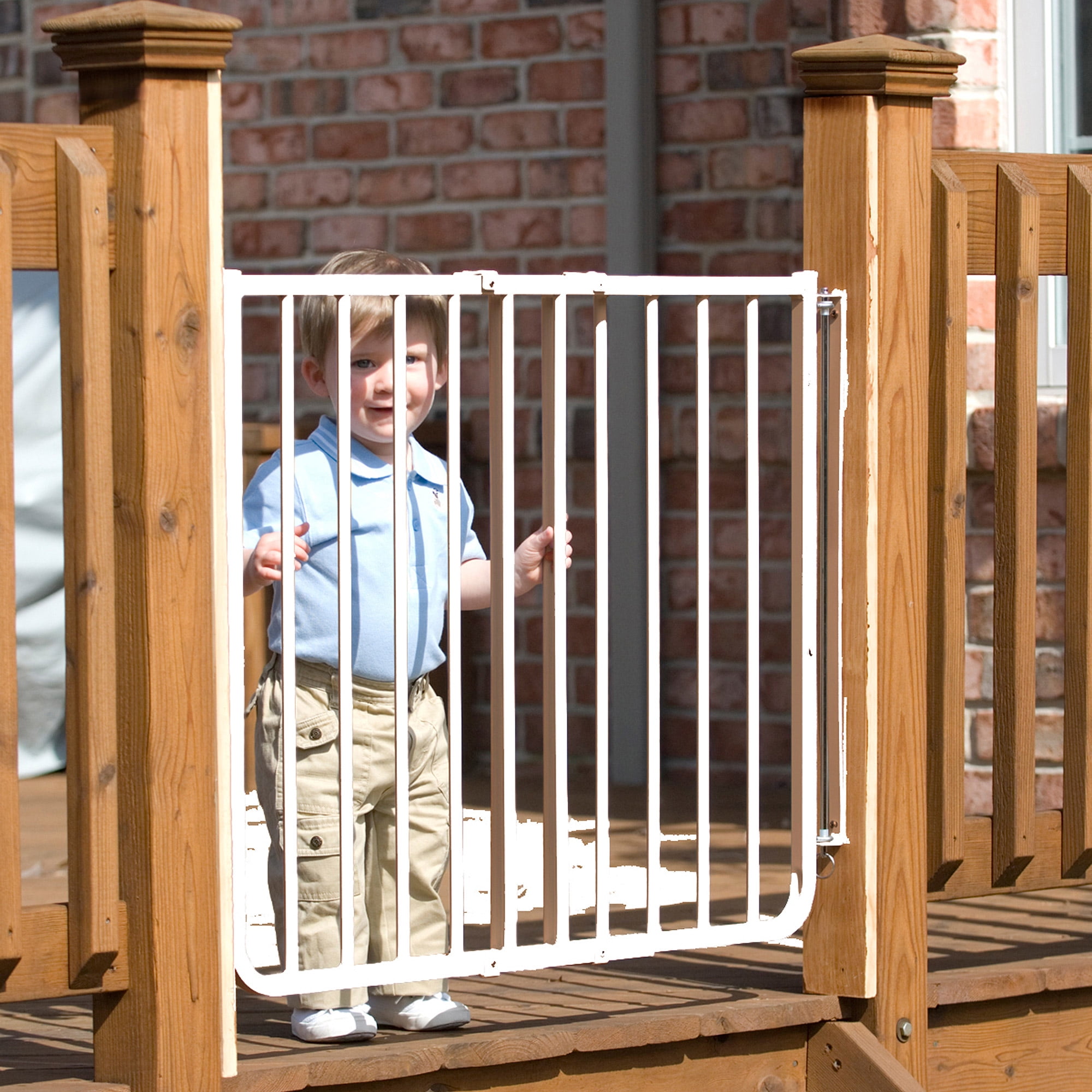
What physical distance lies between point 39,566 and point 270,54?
1.61 m

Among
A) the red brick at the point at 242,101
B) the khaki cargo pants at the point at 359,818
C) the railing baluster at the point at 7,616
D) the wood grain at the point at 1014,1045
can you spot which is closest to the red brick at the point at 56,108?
the red brick at the point at 242,101

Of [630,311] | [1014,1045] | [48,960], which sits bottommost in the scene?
[1014,1045]

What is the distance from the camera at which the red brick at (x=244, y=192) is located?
5.61 metres

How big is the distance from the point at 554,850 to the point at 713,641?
240cm

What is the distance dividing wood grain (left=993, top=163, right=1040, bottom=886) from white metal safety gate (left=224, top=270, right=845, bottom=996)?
282 mm

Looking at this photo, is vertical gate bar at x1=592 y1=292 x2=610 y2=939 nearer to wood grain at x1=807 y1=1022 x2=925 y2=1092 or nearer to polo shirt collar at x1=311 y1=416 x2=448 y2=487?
polo shirt collar at x1=311 y1=416 x2=448 y2=487

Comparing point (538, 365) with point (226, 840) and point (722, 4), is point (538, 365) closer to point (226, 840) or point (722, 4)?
point (722, 4)

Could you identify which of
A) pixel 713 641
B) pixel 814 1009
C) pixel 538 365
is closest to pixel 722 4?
pixel 538 365

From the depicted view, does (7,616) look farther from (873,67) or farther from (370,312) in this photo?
(873,67)

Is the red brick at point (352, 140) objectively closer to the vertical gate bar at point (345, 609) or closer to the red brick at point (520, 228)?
the red brick at point (520, 228)

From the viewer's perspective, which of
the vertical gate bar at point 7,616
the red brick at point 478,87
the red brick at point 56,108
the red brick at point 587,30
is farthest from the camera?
the red brick at point 56,108

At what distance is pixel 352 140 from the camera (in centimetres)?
551

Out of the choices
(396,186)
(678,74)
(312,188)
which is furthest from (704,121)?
(312,188)

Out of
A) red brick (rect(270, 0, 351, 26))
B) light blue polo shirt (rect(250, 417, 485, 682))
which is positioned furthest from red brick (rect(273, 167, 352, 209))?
light blue polo shirt (rect(250, 417, 485, 682))
